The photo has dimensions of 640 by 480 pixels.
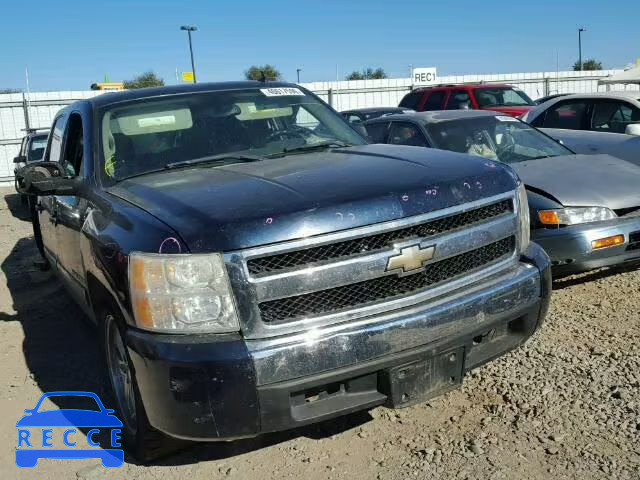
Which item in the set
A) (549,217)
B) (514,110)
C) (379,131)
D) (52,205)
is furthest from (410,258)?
(514,110)

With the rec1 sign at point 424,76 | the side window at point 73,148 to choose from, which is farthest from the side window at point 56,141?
the rec1 sign at point 424,76

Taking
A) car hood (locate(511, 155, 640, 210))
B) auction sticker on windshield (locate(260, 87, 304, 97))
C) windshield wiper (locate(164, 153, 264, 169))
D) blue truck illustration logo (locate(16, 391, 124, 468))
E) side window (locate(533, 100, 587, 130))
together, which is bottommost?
blue truck illustration logo (locate(16, 391, 124, 468))

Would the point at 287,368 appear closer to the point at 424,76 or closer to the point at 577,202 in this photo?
the point at 577,202

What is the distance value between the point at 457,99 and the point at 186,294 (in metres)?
13.1

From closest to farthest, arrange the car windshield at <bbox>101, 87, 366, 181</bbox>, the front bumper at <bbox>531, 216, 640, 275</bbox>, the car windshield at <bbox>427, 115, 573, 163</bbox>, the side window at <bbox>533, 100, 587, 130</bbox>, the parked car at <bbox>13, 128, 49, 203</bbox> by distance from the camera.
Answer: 1. the car windshield at <bbox>101, 87, 366, 181</bbox>
2. the front bumper at <bbox>531, 216, 640, 275</bbox>
3. the car windshield at <bbox>427, 115, 573, 163</bbox>
4. the side window at <bbox>533, 100, 587, 130</bbox>
5. the parked car at <bbox>13, 128, 49, 203</bbox>

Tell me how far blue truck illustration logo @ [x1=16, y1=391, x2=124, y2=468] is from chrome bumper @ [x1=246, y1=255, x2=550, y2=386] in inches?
50.4

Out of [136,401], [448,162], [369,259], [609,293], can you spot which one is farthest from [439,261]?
[609,293]

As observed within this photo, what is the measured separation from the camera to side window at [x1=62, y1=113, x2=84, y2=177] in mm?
4086

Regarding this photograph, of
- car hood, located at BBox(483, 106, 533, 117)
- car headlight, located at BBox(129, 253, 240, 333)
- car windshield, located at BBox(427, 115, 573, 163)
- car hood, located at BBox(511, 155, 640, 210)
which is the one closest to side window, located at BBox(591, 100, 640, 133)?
car windshield, located at BBox(427, 115, 573, 163)

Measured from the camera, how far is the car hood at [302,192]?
100 inches

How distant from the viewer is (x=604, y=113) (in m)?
Answer: 8.25

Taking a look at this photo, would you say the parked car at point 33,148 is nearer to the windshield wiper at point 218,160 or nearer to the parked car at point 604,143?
the parked car at point 604,143

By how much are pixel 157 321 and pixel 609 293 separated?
383 cm

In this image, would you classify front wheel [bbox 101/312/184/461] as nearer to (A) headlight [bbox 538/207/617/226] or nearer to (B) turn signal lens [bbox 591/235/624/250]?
(A) headlight [bbox 538/207/617/226]
